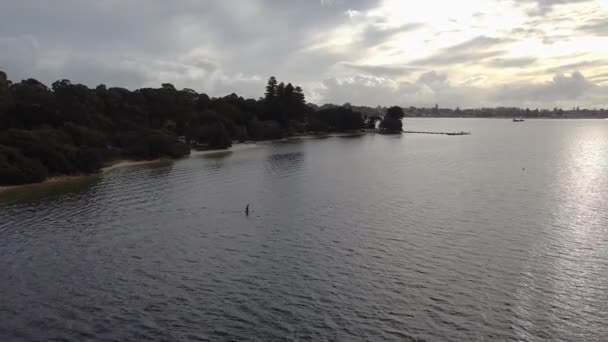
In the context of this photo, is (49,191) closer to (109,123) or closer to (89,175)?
(89,175)

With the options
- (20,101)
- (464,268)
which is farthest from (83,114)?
(464,268)

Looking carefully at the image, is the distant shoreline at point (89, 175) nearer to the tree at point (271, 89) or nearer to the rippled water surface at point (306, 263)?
the rippled water surface at point (306, 263)

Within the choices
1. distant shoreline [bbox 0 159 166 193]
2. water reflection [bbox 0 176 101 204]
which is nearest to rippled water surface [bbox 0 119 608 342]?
water reflection [bbox 0 176 101 204]

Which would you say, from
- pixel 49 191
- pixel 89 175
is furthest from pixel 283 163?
pixel 49 191

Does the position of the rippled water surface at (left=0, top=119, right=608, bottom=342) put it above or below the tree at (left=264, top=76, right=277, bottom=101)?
below

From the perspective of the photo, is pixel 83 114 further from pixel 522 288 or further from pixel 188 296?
pixel 522 288

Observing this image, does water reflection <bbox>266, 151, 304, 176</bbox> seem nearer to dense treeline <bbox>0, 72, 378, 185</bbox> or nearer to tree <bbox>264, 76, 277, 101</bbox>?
dense treeline <bbox>0, 72, 378, 185</bbox>
